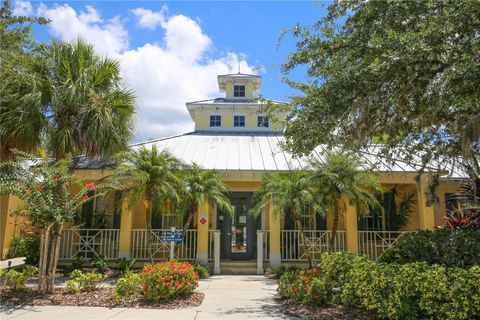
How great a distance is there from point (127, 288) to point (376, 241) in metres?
9.33

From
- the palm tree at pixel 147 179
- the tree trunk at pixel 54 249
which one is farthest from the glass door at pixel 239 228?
the tree trunk at pixel 54 249

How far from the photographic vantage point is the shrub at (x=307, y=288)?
738 centimetres

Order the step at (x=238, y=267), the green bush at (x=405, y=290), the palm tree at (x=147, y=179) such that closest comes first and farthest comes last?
the green bush at (x=405, y=290), the palm tree at (x=147, y=179), the step at (x=238, y=267)

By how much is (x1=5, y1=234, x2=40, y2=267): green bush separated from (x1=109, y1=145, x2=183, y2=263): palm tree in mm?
3254

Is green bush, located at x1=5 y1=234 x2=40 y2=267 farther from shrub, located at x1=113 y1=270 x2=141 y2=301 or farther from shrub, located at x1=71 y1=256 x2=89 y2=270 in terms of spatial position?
shrub, located at x1=113 y1=270 x2=141 y2=301

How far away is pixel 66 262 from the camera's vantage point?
12.9m

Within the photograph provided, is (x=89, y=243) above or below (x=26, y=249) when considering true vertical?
above

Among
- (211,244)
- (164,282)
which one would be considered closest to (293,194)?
(211,244)

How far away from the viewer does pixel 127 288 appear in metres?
7.84

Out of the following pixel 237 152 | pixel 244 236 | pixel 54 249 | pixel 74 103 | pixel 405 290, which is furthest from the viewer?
pixel 237 152

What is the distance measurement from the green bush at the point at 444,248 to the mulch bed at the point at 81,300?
166 inches

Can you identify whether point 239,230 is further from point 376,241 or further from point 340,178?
point 340,178

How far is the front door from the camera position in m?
14.4

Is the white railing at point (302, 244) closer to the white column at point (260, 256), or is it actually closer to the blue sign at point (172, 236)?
the white column at point (260, 256)
